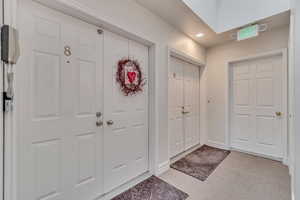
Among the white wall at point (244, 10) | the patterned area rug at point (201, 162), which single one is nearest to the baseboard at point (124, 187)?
the patterned area rug at point (201, 162)

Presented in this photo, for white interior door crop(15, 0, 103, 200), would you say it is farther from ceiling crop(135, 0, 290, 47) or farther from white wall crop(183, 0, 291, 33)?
white wall crop(183, 0, 291, 33)

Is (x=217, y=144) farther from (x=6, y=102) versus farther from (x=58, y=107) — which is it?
(x=6, y=102)

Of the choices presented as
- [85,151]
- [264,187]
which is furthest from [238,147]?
[85,151]

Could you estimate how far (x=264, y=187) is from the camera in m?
1.89

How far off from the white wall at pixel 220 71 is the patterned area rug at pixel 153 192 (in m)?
2.08

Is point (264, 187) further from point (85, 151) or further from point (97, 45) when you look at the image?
point (97, 45)

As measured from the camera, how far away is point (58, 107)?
1.33 m

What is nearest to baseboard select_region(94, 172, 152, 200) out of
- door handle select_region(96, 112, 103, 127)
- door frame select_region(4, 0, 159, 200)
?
door frame select_region(4, 0, 159, 200)

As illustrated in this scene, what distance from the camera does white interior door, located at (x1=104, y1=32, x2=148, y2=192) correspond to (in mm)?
1711

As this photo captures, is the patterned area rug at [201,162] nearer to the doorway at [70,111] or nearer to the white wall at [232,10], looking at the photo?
the doorway at [70,111]

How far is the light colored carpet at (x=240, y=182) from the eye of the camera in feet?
5.67

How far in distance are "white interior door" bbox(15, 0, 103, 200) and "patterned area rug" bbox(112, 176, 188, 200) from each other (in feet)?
1.23

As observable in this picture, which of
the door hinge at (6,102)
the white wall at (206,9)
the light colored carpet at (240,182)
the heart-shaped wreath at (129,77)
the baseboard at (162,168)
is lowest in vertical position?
the light colored carpet at (240,182)

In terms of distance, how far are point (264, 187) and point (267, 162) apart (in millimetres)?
996
